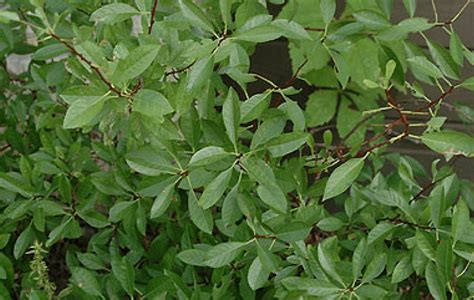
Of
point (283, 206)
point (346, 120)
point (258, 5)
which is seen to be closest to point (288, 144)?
point (283, 206)

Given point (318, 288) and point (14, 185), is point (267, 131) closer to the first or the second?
point (318, 288)

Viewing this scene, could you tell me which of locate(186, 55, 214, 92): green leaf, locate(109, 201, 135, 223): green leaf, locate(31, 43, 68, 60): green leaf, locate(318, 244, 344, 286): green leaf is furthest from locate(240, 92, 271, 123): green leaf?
locate(31, 43, 68, 60): green leaf

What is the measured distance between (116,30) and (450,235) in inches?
23.0

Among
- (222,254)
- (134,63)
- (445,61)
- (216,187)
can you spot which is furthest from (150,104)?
(445,61)

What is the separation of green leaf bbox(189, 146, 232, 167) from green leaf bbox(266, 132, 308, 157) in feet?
0.28

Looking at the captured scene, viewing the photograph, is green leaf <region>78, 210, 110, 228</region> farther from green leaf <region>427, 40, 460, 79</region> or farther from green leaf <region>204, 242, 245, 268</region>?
green leaf <region>427, 40, 460, 79</region>

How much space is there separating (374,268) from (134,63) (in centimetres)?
43

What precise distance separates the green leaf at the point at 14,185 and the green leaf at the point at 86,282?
0.18 meters

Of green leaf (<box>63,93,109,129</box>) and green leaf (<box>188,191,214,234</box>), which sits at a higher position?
green leaf (<box>63,93,109,129</box>)

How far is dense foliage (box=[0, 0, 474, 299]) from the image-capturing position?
2.89 ft

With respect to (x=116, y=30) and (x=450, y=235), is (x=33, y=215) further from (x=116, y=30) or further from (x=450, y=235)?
(x=450, y=235)

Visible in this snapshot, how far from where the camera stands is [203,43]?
0.87 meters

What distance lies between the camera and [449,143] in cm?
92

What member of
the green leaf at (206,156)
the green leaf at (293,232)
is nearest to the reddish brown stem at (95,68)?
the green leaf at (206,156)
